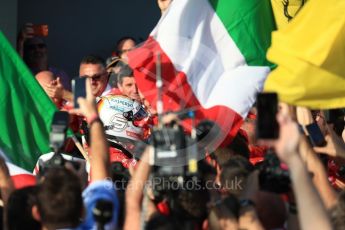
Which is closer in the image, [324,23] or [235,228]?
[235,228]

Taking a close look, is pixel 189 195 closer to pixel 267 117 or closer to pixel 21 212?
pixel 267 117

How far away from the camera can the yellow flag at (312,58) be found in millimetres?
6512

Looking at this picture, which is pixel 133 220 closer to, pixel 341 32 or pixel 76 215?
pixel 76 215

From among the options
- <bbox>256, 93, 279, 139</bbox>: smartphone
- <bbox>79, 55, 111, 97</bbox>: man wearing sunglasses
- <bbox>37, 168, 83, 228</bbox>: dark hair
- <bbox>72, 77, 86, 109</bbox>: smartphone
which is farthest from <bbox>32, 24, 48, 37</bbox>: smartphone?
<bbox>256, 93, 279, 139</bbox>: smartphone

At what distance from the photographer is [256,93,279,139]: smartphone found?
470 centimetres

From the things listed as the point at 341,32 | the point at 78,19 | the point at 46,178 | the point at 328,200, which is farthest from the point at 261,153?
the point at 78,19

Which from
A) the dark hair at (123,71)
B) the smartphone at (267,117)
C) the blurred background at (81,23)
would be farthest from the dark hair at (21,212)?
the blurred background at (81,23)

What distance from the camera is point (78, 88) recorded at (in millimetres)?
5715

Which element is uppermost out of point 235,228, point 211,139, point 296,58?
point 296,58

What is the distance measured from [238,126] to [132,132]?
145cm

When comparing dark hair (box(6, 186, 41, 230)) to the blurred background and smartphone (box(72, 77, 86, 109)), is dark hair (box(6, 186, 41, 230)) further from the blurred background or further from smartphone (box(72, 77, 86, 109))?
the blurred background

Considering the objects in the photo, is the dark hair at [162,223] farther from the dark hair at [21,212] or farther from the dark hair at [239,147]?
the dark hair at [239,147]

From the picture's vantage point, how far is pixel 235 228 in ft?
17.4

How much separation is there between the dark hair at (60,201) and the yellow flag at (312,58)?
190 centimetres
